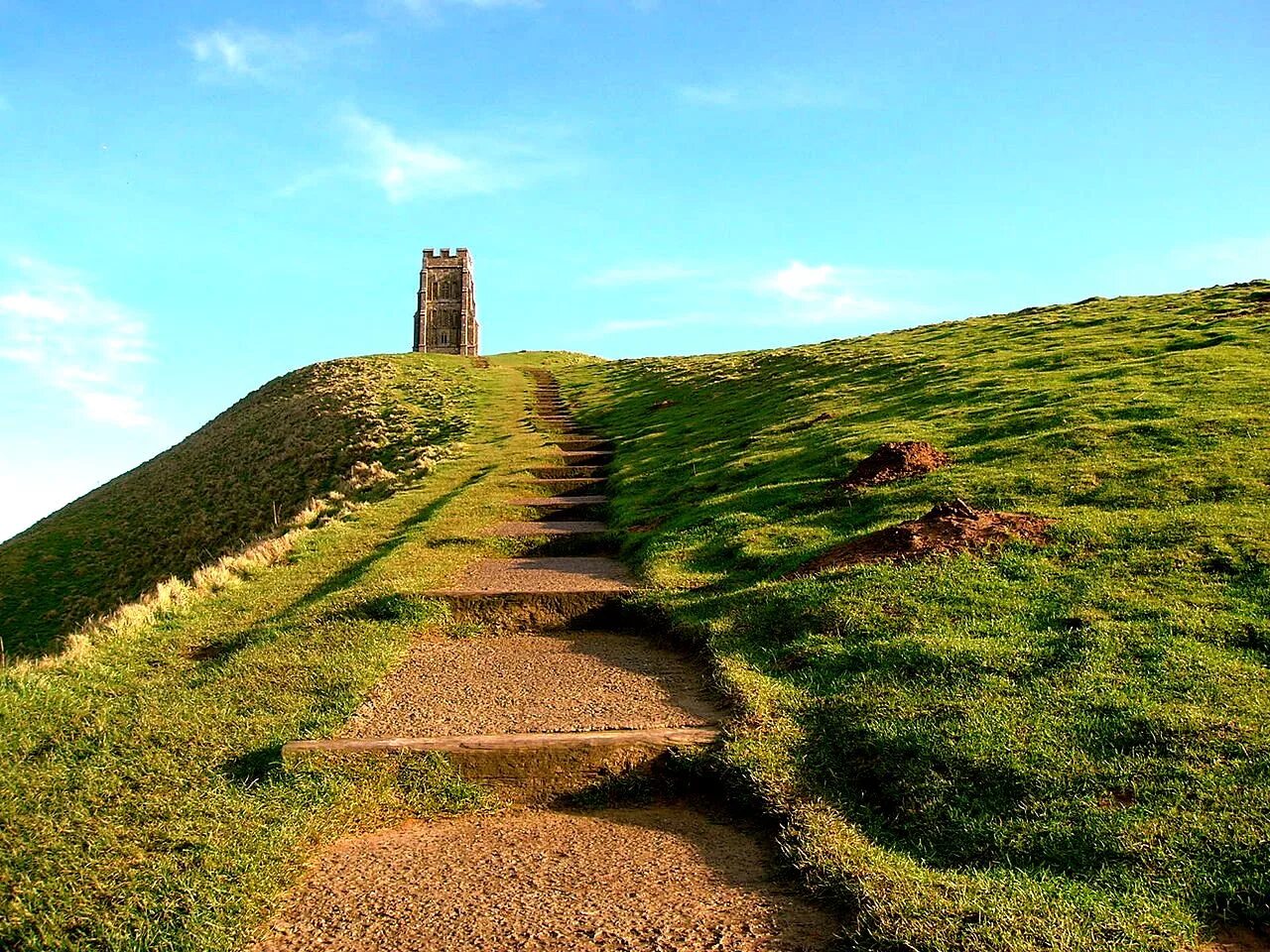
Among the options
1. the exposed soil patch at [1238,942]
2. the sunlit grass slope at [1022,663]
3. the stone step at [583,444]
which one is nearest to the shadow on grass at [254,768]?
the sunlit grass slope at [1022,663]

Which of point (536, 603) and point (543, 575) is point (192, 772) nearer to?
point (536, 603)

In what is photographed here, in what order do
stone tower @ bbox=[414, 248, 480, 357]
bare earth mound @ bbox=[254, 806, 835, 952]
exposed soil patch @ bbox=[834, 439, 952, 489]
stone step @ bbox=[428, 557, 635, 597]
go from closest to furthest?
bare earth mound @ bbox=[254, 806, 835, 952], stone step @ bbox=[428, 557, 635, 597], exposed soil patch @ bbox=[834, 439, 952, 489], stone tower @ bbox=[414, 248, 480, 357]

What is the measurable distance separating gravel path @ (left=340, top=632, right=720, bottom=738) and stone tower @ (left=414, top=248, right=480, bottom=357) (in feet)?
257

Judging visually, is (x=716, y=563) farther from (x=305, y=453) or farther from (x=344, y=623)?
(x=305, y=453)

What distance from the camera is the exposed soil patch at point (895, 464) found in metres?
14.4

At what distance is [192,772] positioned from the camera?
607cm

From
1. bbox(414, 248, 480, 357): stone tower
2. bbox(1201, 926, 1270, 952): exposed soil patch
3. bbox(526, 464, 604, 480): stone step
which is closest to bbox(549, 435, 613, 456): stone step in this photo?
bbox(526, 464, 604, 480): stone step

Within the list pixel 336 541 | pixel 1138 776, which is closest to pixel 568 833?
pixel 1138 776

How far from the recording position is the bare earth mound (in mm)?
4465

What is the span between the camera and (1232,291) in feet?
113

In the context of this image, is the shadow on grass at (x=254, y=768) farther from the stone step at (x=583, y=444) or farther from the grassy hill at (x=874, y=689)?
the stone step at (x=583, y=444)

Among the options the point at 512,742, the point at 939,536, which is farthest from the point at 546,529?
the point at 512,742

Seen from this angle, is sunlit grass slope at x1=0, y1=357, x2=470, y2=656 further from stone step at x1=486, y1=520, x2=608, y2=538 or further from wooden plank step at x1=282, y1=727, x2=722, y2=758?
wooden plank step at x1=282, y1=727, x2=722, y2=758

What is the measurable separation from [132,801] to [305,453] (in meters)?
30.9
